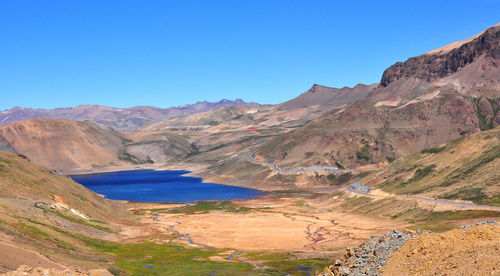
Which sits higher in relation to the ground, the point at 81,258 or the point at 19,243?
the point at 19,243

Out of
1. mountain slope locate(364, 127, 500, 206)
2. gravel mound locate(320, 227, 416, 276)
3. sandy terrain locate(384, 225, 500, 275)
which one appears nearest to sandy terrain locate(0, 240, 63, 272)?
gravel mound locate(320, 227, 416, 276)

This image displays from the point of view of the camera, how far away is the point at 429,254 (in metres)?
37.4

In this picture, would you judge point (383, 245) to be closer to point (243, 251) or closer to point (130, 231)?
point (243, 251)

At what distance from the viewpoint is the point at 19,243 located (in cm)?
6362

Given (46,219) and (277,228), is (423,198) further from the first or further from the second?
(46,219)

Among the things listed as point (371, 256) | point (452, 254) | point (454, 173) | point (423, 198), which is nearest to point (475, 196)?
point (423, 198)

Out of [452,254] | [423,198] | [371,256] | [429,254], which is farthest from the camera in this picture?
[423,198]

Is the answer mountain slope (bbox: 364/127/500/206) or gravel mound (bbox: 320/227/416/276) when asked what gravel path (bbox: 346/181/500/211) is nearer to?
mountain slope (bbox: 364/127/500/206)

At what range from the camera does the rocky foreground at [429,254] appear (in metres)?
32.1

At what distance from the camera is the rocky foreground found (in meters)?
32.1

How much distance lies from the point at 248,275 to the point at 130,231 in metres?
57.7

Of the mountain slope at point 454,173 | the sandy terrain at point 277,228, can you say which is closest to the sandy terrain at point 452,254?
the sandy terrain at point 277,228

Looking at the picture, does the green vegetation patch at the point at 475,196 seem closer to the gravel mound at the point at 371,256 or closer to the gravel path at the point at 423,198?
the gravel path at the point at 423,198

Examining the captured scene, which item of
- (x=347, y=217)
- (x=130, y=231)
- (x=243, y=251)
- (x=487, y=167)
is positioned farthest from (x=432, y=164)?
(x=130, y=231)
